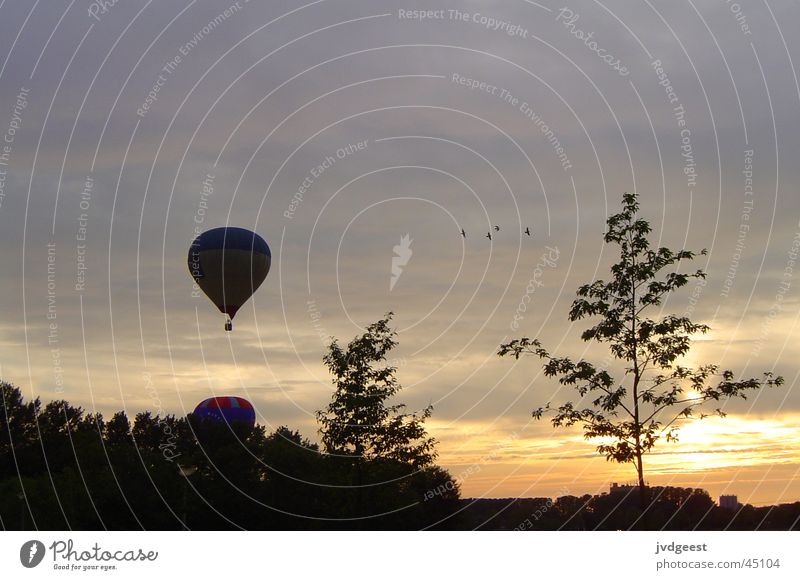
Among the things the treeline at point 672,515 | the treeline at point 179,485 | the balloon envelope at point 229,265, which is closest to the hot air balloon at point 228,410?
the treeline at point 179,485

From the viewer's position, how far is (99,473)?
78.1 meters

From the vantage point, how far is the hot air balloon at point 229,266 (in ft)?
173

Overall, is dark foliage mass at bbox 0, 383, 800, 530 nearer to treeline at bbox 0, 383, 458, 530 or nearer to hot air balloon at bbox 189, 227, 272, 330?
treeline at bbox 0, 383, 458, 530

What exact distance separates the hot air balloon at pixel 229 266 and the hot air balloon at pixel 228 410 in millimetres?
27905

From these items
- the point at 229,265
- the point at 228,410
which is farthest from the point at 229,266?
the point at 228,410

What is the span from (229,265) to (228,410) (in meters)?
30.1

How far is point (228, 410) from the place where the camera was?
8019 centimetres

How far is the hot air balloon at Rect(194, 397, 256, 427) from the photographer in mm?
80188

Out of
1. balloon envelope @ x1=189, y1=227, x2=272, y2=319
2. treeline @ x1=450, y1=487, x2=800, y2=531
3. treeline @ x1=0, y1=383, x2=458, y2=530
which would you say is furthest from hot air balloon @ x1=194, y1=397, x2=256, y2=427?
treeline @ x1=450, y1=487, x2=800, y2=531

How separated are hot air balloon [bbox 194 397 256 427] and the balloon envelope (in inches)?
1097

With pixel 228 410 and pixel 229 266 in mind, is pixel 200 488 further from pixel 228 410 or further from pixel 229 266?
pixel 229 266

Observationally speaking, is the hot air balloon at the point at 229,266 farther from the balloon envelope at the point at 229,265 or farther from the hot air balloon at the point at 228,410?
the hot air balloon at the point at 228,410

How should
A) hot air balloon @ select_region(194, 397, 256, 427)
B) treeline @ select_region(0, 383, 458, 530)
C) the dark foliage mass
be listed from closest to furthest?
the dark foliage mass < treeline @ select_region(0, 383, 458, 530) < hot air balloon @ select_region(194, 397, 256, 427)

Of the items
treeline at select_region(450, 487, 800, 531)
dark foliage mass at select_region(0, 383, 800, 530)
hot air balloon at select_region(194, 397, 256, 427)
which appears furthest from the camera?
hot air balloon at select_region(194, 397, 256, 427)
